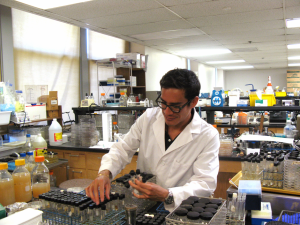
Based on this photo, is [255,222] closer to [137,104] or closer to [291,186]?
[291,186]

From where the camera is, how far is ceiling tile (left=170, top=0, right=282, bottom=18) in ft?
11.2

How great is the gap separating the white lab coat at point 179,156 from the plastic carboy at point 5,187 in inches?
20.6

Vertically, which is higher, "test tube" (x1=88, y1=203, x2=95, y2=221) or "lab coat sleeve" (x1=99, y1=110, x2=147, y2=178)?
"lab coat sleeve" (x1=99, y1=110, x2=147, y2=178)

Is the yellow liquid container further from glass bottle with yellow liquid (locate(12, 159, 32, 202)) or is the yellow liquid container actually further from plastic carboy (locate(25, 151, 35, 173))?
plastic carboy (locate(25, 151, 35, 173))

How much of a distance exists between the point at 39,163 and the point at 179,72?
3.56ft

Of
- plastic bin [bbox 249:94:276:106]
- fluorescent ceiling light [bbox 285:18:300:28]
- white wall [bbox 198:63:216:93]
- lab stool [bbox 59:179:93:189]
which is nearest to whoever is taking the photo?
lab stool [bbox 59:179:93:189]

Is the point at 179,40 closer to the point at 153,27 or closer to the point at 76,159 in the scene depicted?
the point at 153,27

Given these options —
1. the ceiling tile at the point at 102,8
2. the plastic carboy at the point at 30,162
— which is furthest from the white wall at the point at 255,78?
the plastic carboy at the point at 30,162

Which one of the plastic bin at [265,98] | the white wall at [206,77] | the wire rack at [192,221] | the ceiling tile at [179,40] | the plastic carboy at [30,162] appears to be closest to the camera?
the wire rack at [192,221]

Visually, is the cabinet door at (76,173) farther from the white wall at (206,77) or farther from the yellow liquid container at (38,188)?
the white wall at (206,77)

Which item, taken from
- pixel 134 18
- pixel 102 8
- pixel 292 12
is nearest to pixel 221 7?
pixel 292 12

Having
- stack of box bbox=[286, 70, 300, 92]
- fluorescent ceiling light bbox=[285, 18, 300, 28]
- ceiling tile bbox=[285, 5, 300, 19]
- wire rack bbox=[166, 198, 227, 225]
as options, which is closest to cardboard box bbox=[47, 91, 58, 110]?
wire rack bbox=[166, 198, 227, 225]

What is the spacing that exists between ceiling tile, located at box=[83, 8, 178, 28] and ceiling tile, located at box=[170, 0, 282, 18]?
21cm

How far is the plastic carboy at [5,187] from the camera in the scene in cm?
145
